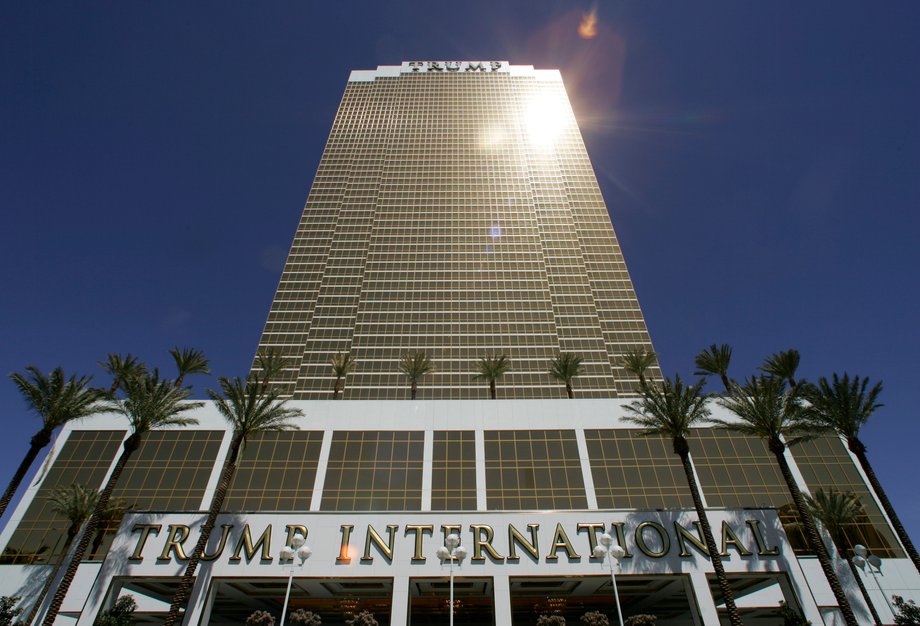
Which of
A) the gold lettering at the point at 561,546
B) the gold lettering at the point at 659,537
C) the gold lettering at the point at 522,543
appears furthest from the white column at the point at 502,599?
the gold lettering at the point at 659,537

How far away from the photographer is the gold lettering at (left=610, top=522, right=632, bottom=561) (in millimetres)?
32562

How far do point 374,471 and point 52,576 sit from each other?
25.5m

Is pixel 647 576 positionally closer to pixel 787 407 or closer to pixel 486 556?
pixel 486 556

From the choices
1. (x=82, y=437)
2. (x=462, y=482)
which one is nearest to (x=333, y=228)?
(x=82, y=437)

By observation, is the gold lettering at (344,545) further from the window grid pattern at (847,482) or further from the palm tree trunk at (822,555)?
the window grid pattern at (847,482)

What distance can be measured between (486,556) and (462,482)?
7.46 m

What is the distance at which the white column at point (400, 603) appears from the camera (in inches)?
1197

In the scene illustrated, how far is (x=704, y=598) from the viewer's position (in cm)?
3084

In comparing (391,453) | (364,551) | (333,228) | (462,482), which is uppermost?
(333,228)

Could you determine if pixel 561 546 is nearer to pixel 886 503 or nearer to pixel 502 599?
pixel 502 599

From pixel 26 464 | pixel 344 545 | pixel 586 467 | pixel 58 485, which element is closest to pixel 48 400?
pixel 26 464

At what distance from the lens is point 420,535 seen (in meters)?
33.4

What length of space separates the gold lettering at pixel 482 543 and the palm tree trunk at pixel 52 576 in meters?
32.0

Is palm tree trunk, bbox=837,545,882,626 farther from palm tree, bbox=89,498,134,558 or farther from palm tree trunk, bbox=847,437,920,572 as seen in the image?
palm tree, bbox=89,498,134,558
